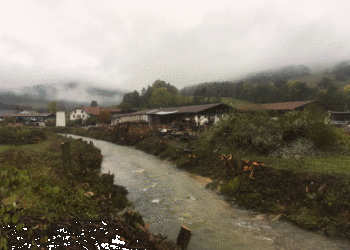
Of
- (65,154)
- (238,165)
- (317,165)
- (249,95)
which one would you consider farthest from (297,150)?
(249,95)

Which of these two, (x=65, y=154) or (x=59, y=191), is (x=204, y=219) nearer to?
(x=59, y=191)

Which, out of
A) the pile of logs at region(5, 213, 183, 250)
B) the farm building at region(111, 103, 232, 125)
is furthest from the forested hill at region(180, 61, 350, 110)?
the pile of logs at region(5, 213, 183, 250)

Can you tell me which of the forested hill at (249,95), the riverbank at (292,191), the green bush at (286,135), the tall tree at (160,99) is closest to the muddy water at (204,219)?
the riverbank at (292,191)

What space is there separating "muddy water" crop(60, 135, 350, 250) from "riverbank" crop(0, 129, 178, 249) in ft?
3.90

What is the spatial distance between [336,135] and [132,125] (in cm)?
2236

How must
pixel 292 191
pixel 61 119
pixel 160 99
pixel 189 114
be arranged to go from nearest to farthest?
pixel 292 191 → pixel 189 114 → pixel 61 119 → pixel 160 99

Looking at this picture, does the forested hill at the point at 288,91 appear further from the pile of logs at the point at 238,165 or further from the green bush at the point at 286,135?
the pile of logs at the point at 238,165

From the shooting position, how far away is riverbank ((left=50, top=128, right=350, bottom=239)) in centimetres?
663

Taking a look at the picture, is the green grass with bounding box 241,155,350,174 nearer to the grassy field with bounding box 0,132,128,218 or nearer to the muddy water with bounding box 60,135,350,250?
the muddy water with bounding box 60,135,350,250

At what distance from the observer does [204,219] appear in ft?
24.1

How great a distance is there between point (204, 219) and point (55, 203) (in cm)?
502

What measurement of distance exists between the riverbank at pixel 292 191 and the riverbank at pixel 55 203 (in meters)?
5.02

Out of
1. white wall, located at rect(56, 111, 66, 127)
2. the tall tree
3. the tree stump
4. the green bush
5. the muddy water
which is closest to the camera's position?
the muddy water

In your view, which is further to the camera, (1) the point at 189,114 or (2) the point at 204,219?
(1) the point at 189,114
